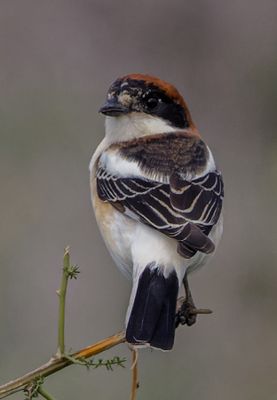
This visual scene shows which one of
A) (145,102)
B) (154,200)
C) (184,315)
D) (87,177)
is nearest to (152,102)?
(145,102)

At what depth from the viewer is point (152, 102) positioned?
4055 mm

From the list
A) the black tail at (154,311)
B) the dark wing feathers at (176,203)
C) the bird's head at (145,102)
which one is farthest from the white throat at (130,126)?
the black tail at (154,311)

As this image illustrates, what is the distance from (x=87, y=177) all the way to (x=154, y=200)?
90.9 inches

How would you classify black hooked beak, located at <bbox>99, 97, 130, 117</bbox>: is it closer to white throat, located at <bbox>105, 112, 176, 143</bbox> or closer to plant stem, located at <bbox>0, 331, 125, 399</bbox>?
white throat, located at <bbox>105, 112, 176, 143</bbox>

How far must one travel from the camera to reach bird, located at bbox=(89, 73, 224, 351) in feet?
10.8

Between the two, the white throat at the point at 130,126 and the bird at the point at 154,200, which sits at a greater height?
the white throat at the point at 130,126

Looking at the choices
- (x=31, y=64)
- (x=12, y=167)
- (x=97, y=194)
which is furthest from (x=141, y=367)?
(x=31, y=64)

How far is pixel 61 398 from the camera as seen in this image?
4.32 m

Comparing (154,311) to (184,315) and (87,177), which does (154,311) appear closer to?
(184,315)

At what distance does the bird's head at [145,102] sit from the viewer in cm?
394

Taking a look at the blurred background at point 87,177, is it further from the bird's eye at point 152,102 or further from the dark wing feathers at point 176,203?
the dark wing feathers at point 176,203

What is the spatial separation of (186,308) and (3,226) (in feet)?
7.67

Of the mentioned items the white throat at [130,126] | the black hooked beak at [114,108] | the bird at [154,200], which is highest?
the black hooked beak at [114,108]

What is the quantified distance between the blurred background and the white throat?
2.27ft
